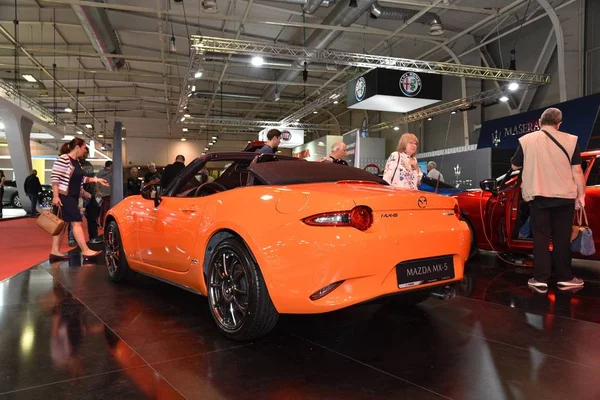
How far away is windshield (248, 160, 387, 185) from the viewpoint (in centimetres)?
286

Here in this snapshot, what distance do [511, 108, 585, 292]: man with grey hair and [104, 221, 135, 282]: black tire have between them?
3.80 meters

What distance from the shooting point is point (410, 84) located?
41.8ft

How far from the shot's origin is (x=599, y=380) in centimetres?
211

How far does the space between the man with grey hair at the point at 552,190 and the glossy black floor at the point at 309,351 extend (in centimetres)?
31

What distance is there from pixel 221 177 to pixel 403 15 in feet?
30.3

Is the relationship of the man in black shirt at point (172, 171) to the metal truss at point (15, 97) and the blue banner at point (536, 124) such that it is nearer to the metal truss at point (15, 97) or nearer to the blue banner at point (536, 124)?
the blue banner at point (536, 124)

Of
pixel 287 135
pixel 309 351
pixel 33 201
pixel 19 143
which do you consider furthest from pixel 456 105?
pixel 19 143

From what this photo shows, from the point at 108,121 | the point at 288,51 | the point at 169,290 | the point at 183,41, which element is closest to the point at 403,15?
the point at 288,51

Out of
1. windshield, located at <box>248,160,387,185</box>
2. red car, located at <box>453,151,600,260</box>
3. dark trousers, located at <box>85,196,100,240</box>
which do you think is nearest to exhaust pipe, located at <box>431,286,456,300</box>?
windshield, located at <box>248,160,387,185</box>

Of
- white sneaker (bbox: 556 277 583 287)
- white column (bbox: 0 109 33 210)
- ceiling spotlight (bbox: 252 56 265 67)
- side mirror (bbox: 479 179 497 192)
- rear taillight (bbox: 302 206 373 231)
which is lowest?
white sneaker (bbox: 556 277 583 287)

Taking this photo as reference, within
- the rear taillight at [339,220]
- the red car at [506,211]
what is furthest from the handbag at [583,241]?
the rear taillight at [339,220]

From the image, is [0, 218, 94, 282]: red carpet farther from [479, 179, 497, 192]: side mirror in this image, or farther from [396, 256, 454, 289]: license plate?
[479, 179, 497, 192]: side mirror

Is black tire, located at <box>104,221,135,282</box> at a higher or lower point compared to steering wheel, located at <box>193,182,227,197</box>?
lower

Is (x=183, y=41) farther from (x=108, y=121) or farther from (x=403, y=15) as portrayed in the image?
(x=108, y=121)
